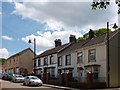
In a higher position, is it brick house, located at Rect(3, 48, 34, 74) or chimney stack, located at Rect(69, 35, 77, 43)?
chimney stack, located at Rect(69, 35, 77, 43)

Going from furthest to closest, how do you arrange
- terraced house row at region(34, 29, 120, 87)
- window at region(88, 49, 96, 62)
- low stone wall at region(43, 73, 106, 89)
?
window at region(88, 49, 96, 62)
terraced house row at region(34, 29, 120, 87)
low stone wall at region(43, 73, 106, 89)

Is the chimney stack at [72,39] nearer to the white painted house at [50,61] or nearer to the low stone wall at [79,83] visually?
the white painted house at [50,61]

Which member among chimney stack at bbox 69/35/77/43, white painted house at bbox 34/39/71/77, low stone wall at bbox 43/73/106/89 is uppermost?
chimney stack at bbox 69/35/77/43

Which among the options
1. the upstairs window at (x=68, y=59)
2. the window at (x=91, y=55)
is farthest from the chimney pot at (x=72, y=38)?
the window at (x=91, y=55)

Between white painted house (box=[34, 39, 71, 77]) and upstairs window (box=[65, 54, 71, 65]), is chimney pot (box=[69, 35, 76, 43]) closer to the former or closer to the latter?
white painted house (box=[34, 39, 71, 77])

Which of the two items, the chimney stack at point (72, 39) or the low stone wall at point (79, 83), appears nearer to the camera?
the low stone wall at point (79, 83)

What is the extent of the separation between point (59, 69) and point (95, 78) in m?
15.8

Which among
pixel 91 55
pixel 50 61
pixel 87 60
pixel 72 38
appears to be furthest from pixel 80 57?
pixel 72 38

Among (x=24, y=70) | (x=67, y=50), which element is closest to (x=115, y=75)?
(x=67, y=50)

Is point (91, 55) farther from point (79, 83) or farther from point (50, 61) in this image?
point (50, 61)

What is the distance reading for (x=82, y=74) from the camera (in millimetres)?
48594

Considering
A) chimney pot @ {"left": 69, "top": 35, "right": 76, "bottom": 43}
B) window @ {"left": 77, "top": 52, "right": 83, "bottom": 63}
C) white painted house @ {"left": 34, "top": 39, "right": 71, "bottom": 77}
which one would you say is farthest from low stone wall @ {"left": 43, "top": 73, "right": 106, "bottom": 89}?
chimney pot @ {"left": 69, "top": 35, "right": 76, "bottom": 43}

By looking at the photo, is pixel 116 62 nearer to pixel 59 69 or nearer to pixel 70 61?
pixel 70 61

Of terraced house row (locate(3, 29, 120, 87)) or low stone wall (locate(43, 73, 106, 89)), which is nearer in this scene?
low stone wall (locate(43, 73, 106, 89))
